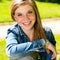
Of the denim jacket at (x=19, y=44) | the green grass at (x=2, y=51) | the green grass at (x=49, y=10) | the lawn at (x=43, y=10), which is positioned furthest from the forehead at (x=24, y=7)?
the green grass at (x=49, y=10)

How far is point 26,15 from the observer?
3.14 metres

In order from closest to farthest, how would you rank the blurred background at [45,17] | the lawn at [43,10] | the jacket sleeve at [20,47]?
the jacket sleeve at [20,47] < the blurred background at [45,17] < the lawn at [43,10]

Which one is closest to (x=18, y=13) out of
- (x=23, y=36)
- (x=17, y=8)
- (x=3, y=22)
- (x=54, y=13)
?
(x=17, y=8)

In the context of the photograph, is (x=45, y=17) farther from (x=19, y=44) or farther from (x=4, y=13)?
(x=19, y=44)

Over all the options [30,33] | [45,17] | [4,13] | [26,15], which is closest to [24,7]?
[26,15]

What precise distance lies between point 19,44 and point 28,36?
10.8 inches

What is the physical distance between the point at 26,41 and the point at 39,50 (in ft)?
0.66

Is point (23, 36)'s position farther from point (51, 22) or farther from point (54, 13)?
point (54, 13)

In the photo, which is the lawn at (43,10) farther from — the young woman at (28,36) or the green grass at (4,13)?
the young woman at (28,36)

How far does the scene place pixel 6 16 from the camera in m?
10.8

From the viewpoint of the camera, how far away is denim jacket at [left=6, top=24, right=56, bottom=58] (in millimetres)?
3035

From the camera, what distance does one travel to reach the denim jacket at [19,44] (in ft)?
9.96

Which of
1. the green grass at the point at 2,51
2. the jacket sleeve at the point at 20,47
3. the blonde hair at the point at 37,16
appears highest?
the blonde hair at the point at 37,16

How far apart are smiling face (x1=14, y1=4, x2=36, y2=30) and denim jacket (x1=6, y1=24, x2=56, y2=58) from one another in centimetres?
15
